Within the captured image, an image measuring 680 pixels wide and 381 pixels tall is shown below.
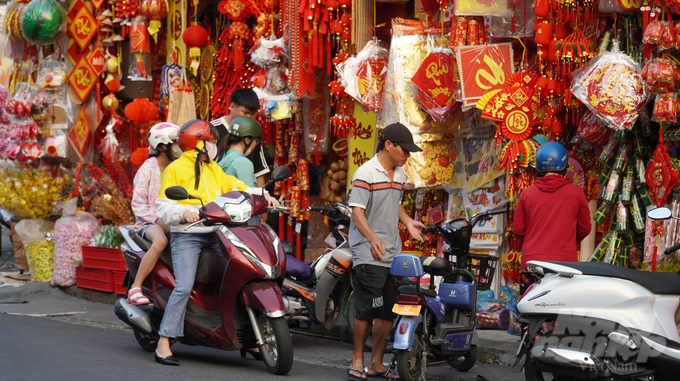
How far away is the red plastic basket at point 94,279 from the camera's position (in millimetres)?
9141

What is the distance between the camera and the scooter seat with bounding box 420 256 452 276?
17.6ft

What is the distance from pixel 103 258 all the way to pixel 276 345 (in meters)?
4.48

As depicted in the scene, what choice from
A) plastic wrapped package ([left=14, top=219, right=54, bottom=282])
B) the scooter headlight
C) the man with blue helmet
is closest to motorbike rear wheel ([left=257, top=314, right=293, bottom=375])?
the scooter headlight

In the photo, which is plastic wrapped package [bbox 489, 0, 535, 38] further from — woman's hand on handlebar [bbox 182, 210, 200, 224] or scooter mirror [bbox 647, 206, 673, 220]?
woman's hand on handlebar [bbox 182, 210, 200, 224]

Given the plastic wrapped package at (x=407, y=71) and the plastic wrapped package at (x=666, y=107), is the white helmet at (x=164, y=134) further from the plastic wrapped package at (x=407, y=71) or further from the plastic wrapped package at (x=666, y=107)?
the plastic wrapped package at (x=666, y=107)

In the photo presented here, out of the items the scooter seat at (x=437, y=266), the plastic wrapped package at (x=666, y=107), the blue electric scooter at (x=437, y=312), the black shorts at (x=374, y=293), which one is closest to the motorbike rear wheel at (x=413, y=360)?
the blue electric scooter at (x=437, y=312)

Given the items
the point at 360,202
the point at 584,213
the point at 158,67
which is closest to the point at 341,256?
the point at 360,202

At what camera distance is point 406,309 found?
4895mm

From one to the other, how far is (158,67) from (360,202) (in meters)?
6.43

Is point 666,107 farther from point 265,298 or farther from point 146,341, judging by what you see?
point 146,341

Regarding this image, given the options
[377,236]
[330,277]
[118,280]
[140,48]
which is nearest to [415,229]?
[377,236]

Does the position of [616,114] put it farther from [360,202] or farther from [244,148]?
[244,148]

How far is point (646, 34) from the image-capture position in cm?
551

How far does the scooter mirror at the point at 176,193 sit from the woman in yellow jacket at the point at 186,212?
0.64ft
